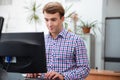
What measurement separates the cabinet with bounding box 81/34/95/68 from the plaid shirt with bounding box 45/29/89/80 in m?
2.14

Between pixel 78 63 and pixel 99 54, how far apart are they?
101 inches

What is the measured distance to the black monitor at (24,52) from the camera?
1.30m

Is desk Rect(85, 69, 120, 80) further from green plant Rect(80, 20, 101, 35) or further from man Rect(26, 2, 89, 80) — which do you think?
man Rect(26, 2, 89, 80)

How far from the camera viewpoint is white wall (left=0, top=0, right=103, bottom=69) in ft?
13.6

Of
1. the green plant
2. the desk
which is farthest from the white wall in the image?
the desk

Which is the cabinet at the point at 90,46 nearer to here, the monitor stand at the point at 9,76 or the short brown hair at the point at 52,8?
the short brown hair at the point at 52,8

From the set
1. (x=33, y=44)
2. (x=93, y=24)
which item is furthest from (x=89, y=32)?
(x=33, y=44)

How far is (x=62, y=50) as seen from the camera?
1.70 m

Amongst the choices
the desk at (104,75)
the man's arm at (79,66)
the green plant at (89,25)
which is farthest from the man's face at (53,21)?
the green plant at (89,25)

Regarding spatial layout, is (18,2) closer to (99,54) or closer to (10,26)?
(10,26)

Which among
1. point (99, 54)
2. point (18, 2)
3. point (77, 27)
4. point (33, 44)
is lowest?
point (99, 54)

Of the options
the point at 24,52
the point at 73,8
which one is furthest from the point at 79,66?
the point at 73,8

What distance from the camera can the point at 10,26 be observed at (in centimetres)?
497

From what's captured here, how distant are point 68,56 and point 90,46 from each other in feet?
7.52
